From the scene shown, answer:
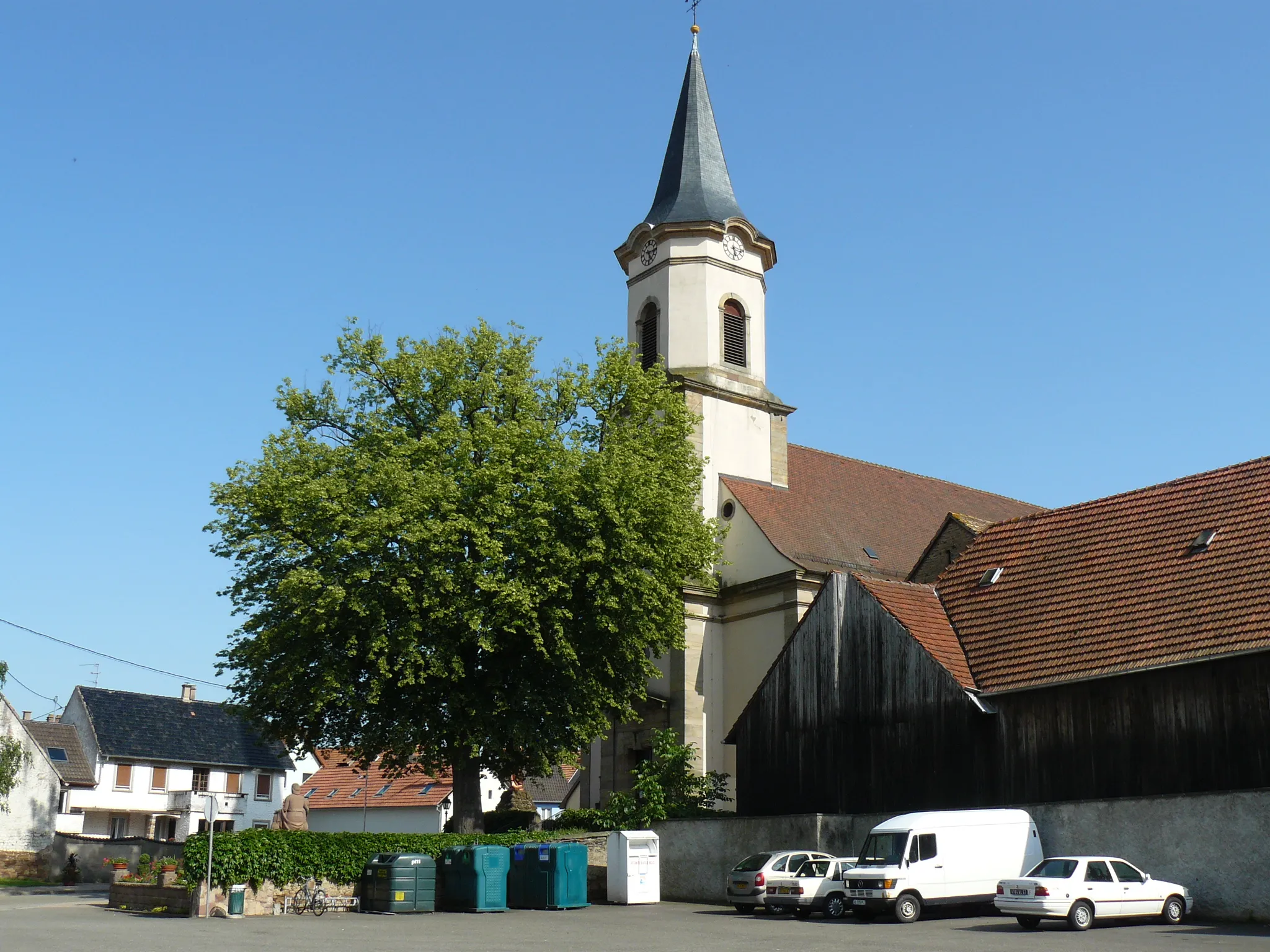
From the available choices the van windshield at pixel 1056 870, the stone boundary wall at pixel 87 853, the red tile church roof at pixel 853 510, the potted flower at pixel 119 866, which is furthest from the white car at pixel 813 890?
the stone boundary wall at pixel 87 853

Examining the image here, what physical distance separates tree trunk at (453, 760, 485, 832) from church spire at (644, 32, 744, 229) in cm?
1845

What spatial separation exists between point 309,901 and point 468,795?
6.06 metres

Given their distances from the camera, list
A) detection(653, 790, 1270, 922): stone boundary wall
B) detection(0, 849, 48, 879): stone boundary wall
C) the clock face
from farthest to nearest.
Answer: detection(0, 849, 48, 879): stone boundary wall < the clock face < detection(653, 790, 1270, 922): stone boundary wall

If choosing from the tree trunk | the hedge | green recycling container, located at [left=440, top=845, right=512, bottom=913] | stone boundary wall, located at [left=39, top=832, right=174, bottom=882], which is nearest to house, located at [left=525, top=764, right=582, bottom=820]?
stone boundary wall, located at [left=39, top=832, right=174, bottom=882]

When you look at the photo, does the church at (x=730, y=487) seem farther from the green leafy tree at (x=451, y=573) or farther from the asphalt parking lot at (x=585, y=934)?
the asphalt parking lot at (x=585, y=934)

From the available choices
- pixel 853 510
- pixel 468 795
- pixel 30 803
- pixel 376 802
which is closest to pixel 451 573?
pixel 468 795

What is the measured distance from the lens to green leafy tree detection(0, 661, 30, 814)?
4356 cm

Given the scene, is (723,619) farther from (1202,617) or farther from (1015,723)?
(1202,617)

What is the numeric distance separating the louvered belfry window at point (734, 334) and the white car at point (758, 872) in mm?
18806

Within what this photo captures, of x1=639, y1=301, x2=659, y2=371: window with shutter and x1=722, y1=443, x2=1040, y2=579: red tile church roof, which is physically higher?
x1=639, y1=301, x2=659, y2=371: window with shutter

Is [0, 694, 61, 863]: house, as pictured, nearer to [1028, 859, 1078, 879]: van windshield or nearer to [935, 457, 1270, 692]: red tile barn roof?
[935, 457, 1270, 692]: red tile barn roof

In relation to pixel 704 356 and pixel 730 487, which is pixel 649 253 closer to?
pixel 704 356

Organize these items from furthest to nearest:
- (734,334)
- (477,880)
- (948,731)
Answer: (734,334) < (477,880) < (948,731)

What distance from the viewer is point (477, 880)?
25.8 m
